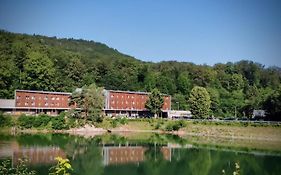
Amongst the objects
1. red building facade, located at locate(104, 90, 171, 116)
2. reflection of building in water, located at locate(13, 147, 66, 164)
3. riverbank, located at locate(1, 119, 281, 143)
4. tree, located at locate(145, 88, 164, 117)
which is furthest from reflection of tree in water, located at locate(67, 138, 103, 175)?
red building facade, located at locate(104, 90, 171, 116)

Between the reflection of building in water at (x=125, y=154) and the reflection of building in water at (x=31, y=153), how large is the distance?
4.11m

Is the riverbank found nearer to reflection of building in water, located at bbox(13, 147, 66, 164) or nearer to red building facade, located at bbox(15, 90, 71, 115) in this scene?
Result: red building facade, located at bbox(15, 90, 71, 115)

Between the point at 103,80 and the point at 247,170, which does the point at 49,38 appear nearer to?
the point at 103,80

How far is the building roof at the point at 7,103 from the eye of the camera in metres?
59.2

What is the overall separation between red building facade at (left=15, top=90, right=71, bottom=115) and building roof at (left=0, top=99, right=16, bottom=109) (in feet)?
1.92

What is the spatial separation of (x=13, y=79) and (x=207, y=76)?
4306 centimetres

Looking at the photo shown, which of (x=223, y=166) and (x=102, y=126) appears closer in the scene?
(x=223, y=166)

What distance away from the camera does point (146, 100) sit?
72188 mm

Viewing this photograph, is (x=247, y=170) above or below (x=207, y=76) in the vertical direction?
below

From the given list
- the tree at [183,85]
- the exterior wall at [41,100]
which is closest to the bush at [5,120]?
the exterior wall at [41,100]

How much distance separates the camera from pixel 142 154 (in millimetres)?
39750

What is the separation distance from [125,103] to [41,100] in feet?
50.6

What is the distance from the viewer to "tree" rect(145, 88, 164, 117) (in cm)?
6781

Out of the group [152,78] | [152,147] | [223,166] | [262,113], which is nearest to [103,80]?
[152,78]
